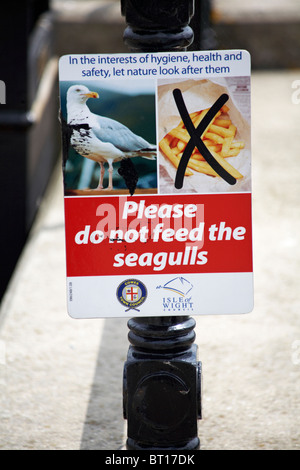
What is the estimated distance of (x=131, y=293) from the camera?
2389mm

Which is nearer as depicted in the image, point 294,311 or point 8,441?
point 8,441

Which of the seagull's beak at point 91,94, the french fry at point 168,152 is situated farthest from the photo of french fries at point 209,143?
the seagull's beak at point 91,94

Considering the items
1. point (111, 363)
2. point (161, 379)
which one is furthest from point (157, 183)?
point (111, 363)

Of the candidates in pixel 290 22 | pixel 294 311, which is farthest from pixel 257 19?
pixel 294 311

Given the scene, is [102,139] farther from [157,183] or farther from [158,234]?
[158,234]

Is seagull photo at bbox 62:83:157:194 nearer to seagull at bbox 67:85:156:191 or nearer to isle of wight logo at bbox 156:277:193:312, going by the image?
seagull at bbox 67:85:156:191

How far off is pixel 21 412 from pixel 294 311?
1.96m

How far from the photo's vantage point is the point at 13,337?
14.9 ft

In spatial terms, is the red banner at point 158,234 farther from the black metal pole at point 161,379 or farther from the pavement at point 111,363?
the pavement at point 111,363

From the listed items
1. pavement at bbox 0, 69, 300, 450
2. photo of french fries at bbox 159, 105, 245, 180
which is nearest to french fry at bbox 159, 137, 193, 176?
photo of french fries at bbox 159, 105, 245, 180

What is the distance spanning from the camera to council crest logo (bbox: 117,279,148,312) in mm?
2383

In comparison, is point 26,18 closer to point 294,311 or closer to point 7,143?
point 7,143

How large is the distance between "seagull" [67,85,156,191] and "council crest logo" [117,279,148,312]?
0.31m

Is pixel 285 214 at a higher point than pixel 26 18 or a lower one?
lower
